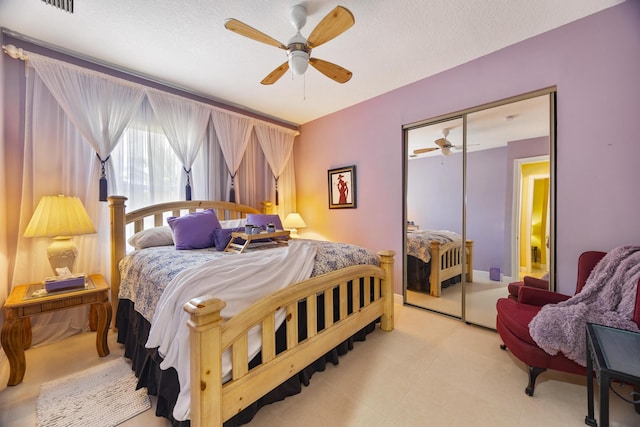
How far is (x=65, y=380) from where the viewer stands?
180 centimetres

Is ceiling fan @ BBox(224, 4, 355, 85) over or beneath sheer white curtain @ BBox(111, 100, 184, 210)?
over

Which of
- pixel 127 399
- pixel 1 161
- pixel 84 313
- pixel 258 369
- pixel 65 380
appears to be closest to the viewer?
pixel 258 369

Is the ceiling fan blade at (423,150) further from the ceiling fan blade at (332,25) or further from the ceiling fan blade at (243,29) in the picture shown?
the ceiling fan blade at (243,29)

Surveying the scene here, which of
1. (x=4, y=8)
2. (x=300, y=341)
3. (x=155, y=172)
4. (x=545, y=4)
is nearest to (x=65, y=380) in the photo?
(x=300, y=341)

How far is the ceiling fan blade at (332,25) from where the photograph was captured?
5.18ft

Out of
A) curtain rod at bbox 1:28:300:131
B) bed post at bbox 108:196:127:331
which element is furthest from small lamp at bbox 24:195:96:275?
curtain rod at bbox 1:28:300:131

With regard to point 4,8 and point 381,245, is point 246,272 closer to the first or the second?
point 381,245

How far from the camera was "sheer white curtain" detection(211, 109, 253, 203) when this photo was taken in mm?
Result: 3482

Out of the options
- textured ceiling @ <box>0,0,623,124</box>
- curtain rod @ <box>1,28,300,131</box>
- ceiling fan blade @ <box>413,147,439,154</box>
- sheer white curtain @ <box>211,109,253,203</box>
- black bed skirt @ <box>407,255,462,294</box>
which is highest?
textured ceiling @ <box>0,0,623,124</box>

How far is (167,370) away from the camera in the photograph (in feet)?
4.57

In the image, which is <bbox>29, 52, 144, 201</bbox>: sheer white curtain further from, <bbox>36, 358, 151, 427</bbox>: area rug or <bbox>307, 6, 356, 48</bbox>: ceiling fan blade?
<bbox>307, 6, 356, 48</bbox>: ceiling fan blade

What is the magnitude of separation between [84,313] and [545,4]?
469cm

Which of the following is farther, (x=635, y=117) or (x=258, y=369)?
(x=635, y=117)

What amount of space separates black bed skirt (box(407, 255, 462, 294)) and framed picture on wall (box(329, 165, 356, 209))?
1.11 m
